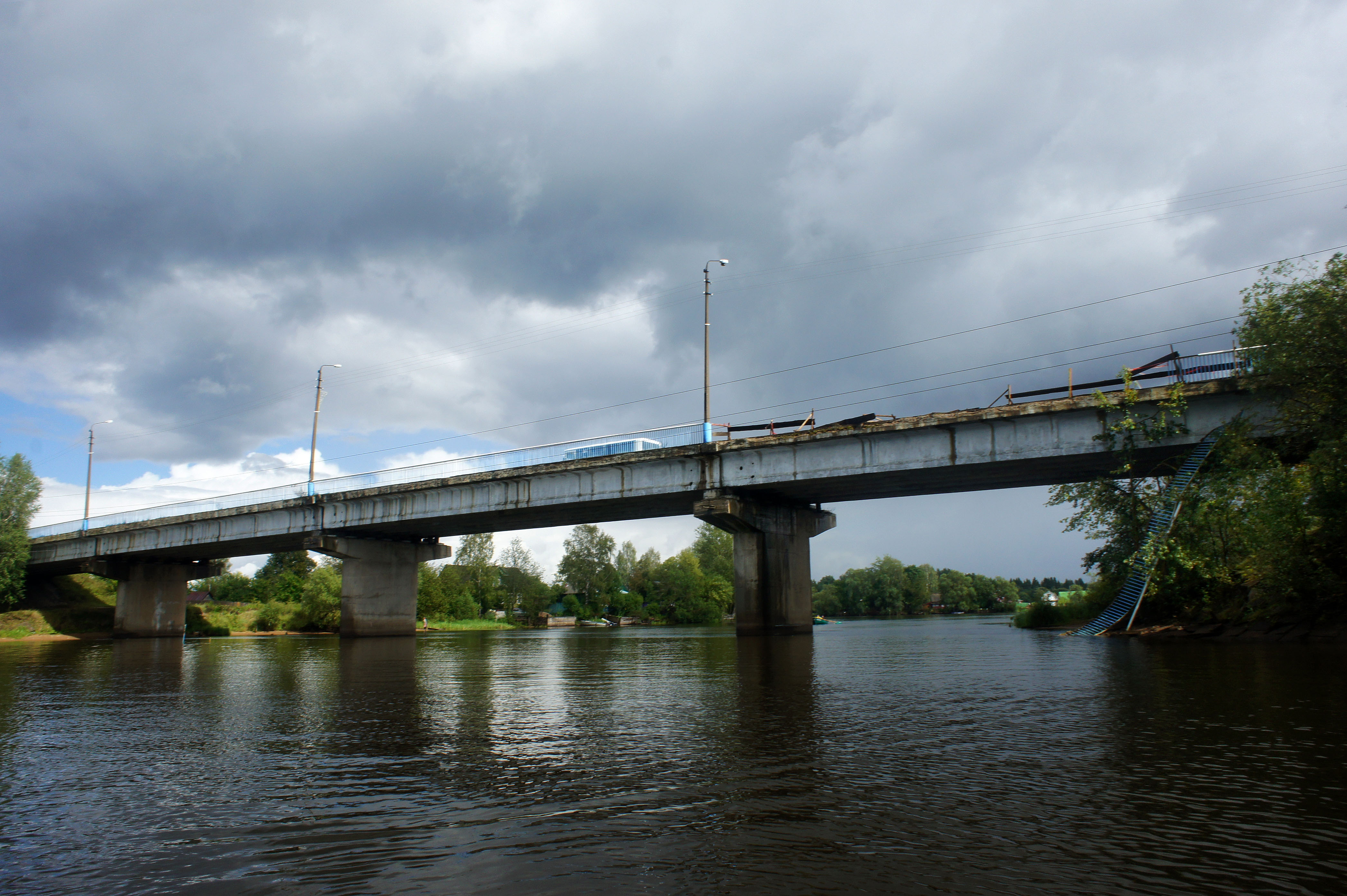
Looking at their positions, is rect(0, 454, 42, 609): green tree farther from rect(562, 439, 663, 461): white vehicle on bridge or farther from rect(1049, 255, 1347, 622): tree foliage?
rect(1049, 255, 1347, 622): tree foliage

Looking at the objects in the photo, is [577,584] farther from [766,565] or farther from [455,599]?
[766,565]

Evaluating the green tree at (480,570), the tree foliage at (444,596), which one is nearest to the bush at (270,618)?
the tree foliage at (444,596)

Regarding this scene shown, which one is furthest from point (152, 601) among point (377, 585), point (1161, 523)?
point (1161, 523)

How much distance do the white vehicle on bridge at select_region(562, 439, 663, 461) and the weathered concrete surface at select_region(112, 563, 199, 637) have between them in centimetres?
4323

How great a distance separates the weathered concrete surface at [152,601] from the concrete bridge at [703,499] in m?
0.13

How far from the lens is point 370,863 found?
4.86 m

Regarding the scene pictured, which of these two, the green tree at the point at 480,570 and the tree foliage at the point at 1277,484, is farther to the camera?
the green tree at the point at 480,570

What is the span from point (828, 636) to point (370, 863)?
41.1 metres

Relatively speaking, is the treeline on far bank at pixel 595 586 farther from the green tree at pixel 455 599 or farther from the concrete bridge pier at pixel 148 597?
the concrete bridge pier at pixel 148 597

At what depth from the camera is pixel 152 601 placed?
60.2 m

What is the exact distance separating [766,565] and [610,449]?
9.87m

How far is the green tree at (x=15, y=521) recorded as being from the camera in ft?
191

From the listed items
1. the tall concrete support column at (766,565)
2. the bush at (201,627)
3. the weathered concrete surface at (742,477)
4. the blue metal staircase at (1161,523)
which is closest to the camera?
the blue metal staircase at (1161,523)

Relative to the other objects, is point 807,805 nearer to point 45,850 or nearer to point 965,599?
point 45,850
